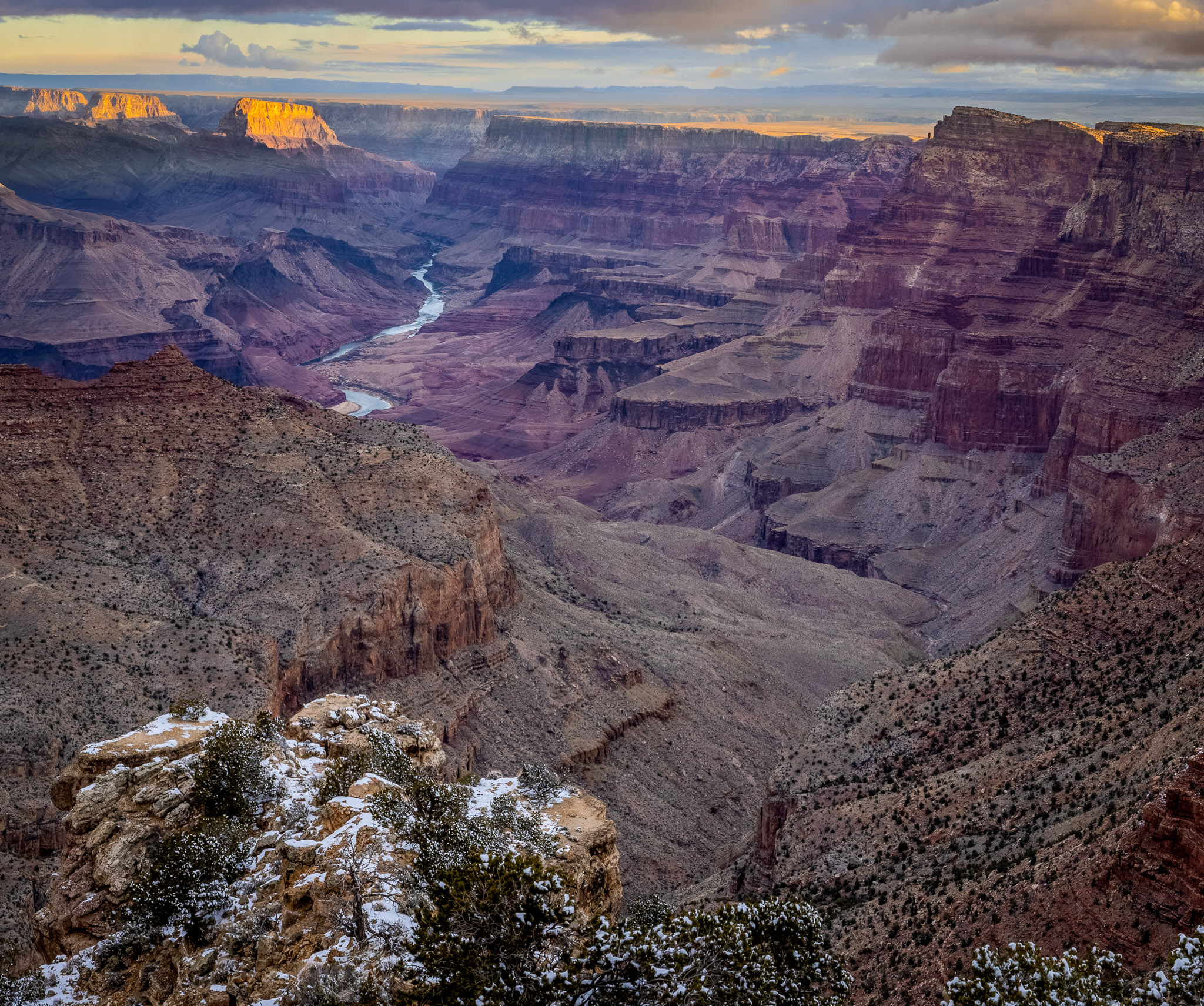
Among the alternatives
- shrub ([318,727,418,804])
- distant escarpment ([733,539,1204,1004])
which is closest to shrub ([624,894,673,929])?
distant escarpment ([733,539,1204,1004])

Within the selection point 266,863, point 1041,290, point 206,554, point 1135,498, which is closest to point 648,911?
point 266,863

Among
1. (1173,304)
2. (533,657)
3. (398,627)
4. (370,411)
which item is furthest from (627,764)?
(370,411)

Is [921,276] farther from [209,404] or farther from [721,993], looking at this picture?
[721,993]

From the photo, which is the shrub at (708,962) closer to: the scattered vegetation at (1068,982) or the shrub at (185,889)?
the scattered vegetation at (1068,982)

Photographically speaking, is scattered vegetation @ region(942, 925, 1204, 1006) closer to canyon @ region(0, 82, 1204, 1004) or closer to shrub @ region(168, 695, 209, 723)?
canyon @ region(0, 82, 1204, 1004)

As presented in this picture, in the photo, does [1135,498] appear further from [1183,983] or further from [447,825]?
[1183,983]
